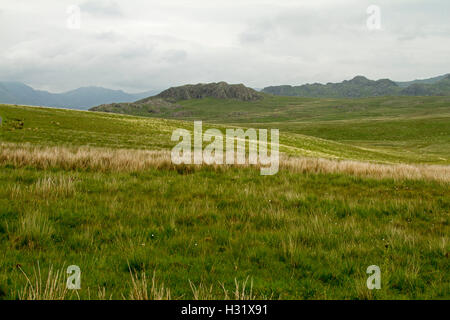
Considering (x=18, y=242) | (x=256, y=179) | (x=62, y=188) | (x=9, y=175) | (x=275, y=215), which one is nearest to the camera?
(x=18, y=242)

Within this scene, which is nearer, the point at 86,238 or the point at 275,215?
the point at 86,238

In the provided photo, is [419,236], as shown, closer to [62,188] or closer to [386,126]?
[62,188]

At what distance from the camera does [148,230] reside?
5953 millimetres

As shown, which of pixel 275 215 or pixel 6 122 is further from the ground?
pixel 6 122

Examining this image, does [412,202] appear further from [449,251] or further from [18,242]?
[18,242]

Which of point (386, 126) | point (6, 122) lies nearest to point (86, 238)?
point (6, 122)

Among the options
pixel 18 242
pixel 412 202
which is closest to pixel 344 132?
pixel 412 202

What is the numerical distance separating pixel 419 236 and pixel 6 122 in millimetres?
49314

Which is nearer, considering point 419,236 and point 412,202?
point 419,236

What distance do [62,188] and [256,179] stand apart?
6866mm
